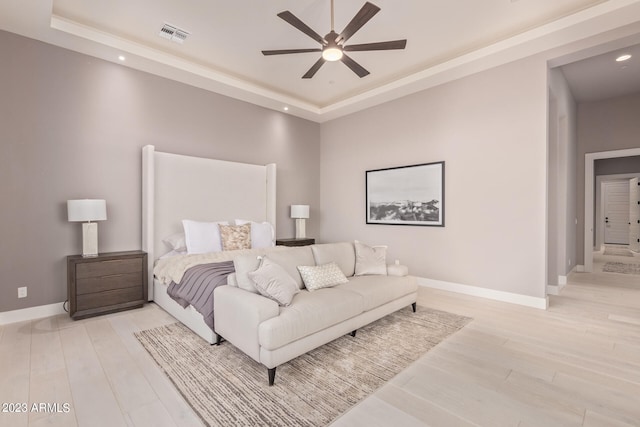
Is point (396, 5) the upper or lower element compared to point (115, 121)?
upper

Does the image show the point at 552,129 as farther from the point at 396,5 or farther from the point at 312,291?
the point at 312,291

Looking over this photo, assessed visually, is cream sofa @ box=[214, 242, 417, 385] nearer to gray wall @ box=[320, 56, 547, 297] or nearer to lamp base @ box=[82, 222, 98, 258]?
gray wall @ box=[320, 56, 547, 297]

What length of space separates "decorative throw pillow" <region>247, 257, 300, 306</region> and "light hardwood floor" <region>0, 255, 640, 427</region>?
3.00 ft

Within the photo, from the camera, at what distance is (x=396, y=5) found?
3.12 metres

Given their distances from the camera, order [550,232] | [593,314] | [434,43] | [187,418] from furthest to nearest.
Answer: [550,232] → [434,43] → [593,314] → [187,418]

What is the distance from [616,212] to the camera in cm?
996

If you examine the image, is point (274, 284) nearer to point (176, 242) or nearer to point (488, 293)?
point (176, 242)

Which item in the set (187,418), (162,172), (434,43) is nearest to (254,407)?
(187,418)

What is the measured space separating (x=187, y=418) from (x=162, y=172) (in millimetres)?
3424

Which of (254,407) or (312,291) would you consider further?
(312,291)

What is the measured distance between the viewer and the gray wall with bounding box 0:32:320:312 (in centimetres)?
327

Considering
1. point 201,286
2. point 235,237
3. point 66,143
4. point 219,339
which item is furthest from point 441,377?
point 66,143

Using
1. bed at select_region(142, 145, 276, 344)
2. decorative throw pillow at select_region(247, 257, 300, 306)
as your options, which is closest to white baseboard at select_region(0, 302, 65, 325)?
bed at select_region(142, 145, 276, 344)

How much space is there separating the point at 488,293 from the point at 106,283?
199 inches
